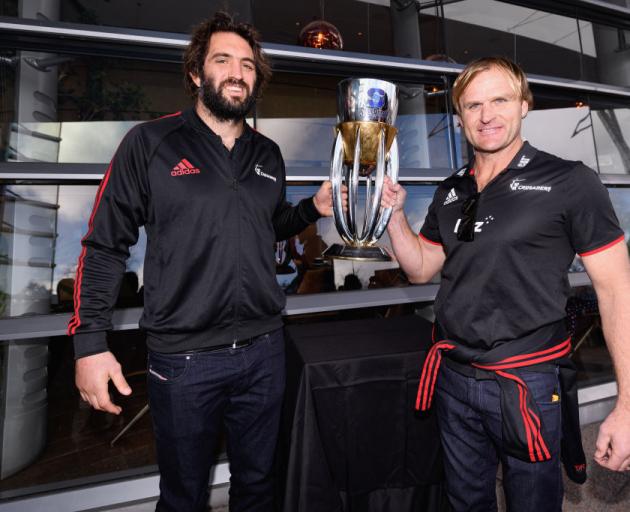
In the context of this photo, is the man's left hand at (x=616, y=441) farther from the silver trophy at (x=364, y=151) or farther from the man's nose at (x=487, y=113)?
the man's nose at (x=487, y=113)

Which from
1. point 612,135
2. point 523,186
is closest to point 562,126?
point 612,135

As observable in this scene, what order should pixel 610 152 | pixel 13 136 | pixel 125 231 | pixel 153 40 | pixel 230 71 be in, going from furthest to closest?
pixel 610 152
pixel 153 40
pixel 13 136
pixel 230 71
pixel 125 231

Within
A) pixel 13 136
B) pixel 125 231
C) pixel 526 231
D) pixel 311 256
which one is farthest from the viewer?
pixel 311 256

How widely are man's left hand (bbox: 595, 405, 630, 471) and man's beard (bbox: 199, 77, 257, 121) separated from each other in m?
1.64

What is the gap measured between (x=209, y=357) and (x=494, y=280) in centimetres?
105

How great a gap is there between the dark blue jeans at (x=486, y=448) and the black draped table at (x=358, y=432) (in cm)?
20

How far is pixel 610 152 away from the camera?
4160 millimetres

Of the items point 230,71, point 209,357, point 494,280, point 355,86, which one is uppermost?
point 230,71

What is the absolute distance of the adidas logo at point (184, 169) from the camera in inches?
53.5

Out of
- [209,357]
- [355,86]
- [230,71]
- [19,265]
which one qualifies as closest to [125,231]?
[209,357]

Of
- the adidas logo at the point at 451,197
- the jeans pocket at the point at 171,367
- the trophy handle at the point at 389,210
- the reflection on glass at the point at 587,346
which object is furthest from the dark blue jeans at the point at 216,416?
the reflection on glass at the point at 587,346

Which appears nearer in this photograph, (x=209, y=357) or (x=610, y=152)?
(x=209, y=357)

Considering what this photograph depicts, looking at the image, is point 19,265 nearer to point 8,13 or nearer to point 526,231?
point 8,13

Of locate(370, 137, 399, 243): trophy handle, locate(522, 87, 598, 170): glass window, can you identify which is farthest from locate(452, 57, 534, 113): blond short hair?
locate(522, 87, 598, 170): glass window
